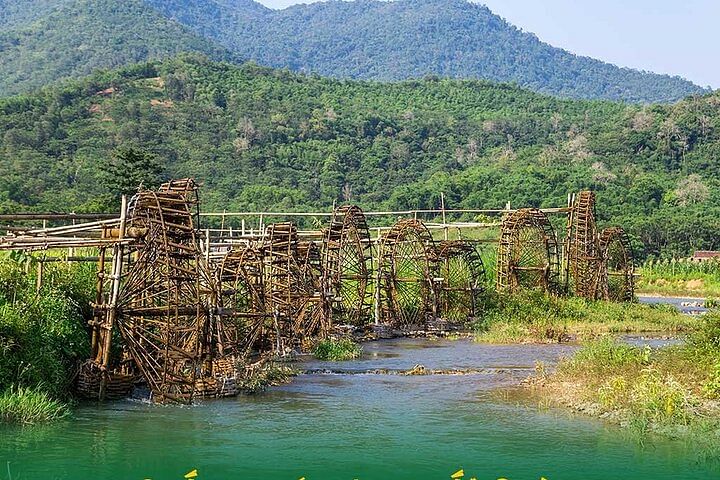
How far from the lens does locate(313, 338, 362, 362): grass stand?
2255 centimetres

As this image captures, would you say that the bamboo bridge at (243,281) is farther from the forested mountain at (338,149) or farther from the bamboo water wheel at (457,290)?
the forested mountain at (338,149)

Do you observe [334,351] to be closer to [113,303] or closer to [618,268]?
[113,303]

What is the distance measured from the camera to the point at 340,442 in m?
14.2

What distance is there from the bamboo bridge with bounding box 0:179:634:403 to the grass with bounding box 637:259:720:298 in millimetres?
10775

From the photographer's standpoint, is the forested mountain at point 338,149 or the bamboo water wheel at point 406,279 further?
the forested mountain at point 338,149

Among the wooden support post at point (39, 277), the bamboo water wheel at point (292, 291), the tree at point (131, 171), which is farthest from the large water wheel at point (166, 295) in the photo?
the tree at point (131, 171)

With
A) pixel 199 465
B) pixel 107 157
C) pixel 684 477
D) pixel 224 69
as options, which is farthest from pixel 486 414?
pixel 224 69

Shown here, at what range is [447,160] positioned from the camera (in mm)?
81750

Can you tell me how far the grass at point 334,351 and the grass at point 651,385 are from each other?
18.2 feet

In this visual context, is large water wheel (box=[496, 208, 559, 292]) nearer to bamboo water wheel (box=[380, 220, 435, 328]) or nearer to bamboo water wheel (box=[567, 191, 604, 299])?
bamboo water wheel (box=[567, 191, 604, 299])

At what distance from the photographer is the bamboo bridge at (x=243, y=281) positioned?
16.3m

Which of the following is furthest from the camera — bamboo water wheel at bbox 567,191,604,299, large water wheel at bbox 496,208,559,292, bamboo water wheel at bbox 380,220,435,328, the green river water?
bamboo water wheel at bbox 567,191,604,299

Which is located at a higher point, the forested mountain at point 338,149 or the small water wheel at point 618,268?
the forested mountain at point 338,149

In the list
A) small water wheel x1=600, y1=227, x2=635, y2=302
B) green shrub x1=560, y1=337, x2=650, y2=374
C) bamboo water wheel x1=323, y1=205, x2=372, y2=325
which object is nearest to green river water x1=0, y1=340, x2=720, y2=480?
green shrub x1=560, y1=337, x2=650, y2=374
